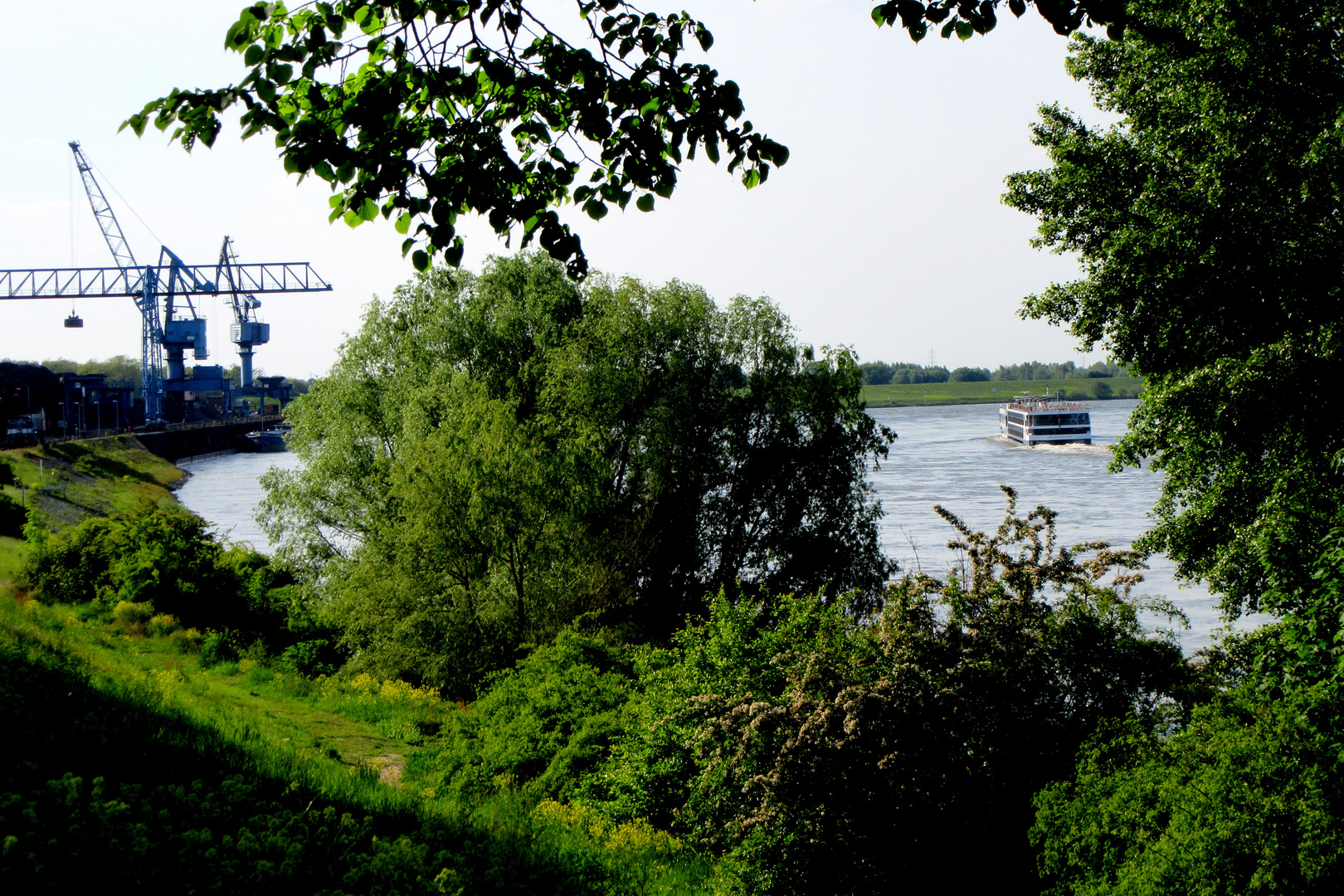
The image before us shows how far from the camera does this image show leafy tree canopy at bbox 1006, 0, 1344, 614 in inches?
468

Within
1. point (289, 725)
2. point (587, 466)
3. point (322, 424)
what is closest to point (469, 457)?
point (587, 466)

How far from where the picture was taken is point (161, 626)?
22141 millimetres

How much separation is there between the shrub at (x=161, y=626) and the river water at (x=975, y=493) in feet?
46.6

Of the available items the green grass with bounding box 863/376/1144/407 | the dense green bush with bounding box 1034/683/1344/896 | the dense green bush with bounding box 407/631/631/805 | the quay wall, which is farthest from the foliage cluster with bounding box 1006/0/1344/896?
the green grass with bounding box 863/376/1144/407

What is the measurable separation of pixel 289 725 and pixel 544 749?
4226 mm

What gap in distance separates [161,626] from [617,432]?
40.2 ft

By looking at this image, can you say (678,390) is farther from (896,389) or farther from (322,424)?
(896,389)

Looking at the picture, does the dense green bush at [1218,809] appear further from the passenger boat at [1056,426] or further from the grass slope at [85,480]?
the passenger boat at [1056,426]

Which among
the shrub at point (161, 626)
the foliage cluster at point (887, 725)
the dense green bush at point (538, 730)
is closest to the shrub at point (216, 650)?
the shrub at point (161, 626)

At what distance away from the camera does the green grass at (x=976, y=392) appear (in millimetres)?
143875

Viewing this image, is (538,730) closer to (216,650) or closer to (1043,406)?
(216,650)

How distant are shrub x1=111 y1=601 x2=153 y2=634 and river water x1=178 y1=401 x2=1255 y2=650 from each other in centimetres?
1385

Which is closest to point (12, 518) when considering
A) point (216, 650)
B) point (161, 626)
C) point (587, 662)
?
point (161, 626)

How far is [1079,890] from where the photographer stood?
28.0 ft
